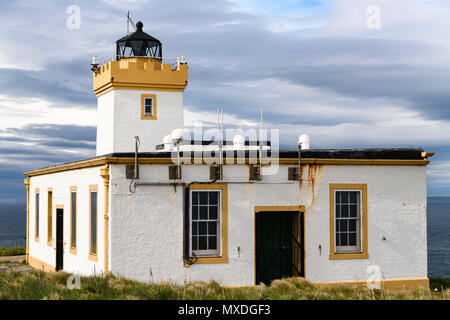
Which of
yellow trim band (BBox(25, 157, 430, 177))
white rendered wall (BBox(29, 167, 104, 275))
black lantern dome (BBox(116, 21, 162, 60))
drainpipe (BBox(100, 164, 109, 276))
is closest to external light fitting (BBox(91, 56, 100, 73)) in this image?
black lantern dome (BBox(116, 21, 162, 60))

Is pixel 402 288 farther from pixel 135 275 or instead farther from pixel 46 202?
pixel 46 202

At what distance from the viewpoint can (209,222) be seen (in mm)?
16828

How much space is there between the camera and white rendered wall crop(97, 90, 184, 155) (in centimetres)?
2634

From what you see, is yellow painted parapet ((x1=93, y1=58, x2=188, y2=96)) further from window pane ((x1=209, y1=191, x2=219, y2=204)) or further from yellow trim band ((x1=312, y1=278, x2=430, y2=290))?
yellow trim band ((x1=312, y1=278, x2=430, y2=290))

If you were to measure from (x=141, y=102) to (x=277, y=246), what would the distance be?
1171 centimetres

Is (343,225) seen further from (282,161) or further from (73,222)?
(73,222)

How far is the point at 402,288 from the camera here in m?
17.9

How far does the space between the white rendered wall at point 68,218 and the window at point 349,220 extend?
265 inches

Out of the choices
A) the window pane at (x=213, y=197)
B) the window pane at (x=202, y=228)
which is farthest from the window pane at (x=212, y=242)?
the window pane at (x=213, y=197)

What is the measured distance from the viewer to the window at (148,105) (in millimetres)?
26719

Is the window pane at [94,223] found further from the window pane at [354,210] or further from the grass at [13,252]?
the grass at [13,252]
